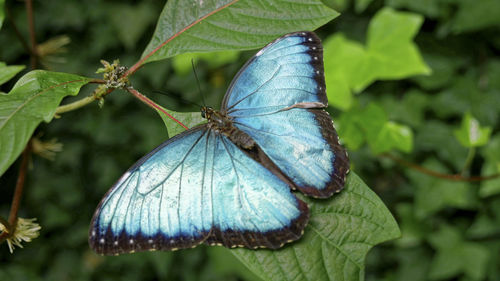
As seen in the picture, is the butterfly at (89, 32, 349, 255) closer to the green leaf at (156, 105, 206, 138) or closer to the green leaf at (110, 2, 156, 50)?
the green leaf at (156, 105, 206, 138)

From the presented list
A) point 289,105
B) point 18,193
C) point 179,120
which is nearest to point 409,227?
point 289,105

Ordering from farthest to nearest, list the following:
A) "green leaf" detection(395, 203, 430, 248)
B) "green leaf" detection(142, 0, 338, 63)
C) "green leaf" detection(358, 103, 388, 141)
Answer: "green leaf" detection(395, 203, 430, 248) → "green leaf" detection(358, 103, 388, 141) → "green leaf" detection(142, 0, 338, 63)

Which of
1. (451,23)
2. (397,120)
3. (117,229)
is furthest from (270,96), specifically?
(451,23)

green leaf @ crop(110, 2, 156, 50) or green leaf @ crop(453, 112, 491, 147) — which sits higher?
green leaf @ crop(110, 2, 156, 50)

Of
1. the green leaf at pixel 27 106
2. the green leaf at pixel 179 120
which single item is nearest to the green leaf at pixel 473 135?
the green leaf at pixel 179 120

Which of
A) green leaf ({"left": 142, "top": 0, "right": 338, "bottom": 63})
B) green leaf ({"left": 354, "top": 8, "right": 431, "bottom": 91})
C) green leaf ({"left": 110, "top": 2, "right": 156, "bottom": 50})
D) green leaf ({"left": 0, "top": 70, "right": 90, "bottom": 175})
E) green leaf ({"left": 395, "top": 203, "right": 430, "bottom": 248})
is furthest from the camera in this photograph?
green leaf ({"left": 110, "top": 2, "right": 156, "bottom": 50})

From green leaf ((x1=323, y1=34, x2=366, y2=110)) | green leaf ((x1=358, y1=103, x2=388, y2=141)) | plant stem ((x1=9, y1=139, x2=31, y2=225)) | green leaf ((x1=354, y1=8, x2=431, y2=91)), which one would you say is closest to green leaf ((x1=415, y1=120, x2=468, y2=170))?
green leaf ((x1=354, y1=8, x2=431, y2=91))
